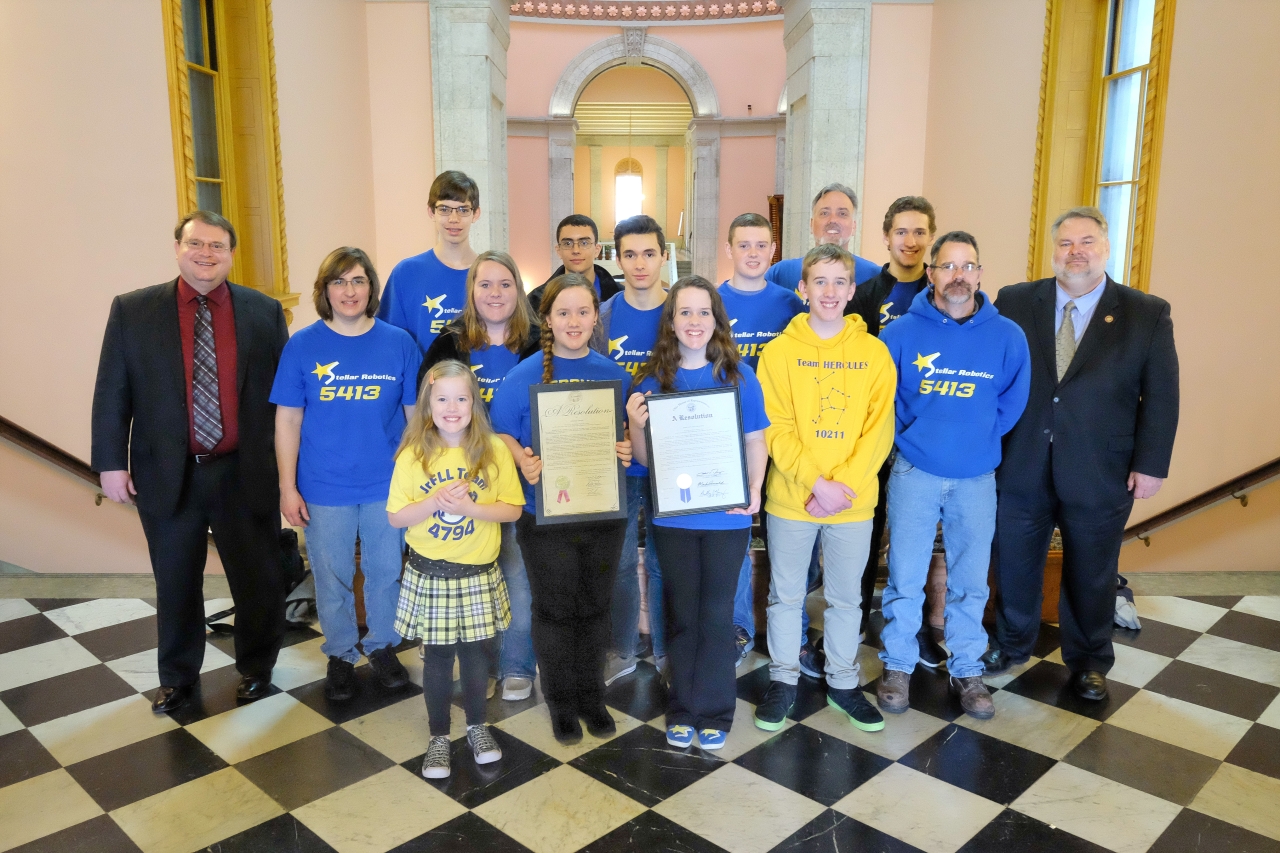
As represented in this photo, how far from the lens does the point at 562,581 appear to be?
2.97 meters

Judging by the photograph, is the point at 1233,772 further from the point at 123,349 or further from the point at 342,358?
the point at 123,349

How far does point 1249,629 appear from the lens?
389 centimetres

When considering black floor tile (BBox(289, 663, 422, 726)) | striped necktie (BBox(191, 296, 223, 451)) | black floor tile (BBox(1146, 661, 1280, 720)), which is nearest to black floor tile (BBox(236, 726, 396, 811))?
black floor tile (BBox(289, 663, 422, 726))

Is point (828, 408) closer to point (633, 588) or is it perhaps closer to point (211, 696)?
→ point (633, 588)

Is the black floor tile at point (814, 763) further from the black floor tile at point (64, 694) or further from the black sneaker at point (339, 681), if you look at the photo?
the black floor tile at point (64, 694)

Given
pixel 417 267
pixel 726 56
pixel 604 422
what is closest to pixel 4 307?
pixel 417 267

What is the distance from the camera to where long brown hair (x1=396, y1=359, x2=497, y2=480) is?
2758 mm

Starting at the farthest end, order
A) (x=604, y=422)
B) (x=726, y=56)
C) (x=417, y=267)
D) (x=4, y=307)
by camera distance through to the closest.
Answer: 1. (x=726, y=56)
2. (x=4, y=307)
3. (x=417, y=267)
4. (x=604, y=422)

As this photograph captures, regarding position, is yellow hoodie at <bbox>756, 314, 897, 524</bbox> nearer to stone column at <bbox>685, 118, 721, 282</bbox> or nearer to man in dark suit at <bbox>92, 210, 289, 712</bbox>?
man in dark suit at <bbox>92, 210, 289, 712</bbox>

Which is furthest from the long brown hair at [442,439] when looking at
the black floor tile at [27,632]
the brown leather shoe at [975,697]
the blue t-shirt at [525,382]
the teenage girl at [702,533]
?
the black floor tile at [27,632]

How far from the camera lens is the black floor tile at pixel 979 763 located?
2.76 meters

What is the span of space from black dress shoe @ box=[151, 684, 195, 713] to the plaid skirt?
1.02 meters

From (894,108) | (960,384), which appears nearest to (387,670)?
(960,384)

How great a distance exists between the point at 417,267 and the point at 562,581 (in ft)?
4.71
